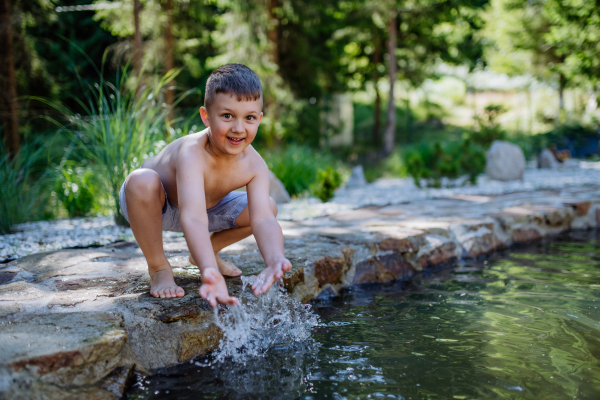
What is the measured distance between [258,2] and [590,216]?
6792mm

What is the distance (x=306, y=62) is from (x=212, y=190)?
999 cm

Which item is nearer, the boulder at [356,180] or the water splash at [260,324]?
the water splash at [260,324]

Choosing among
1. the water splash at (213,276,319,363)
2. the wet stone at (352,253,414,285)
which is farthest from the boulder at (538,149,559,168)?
the water splash at (213,276,319,363)

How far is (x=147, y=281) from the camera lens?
2.29 m

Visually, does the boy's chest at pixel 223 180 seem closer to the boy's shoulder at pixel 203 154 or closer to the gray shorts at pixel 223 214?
the boy's shoulder at pixel 203 154

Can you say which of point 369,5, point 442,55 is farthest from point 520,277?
point 442,55

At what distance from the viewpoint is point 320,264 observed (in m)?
2.72

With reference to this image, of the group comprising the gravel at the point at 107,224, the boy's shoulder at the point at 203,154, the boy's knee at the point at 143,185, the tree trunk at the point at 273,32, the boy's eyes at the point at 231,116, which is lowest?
the gravel at the point at 107,224

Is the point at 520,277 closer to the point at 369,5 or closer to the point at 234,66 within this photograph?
the point at 234,66

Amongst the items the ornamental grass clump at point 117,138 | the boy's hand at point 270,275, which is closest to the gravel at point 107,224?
the ornamental grass clump at point 117,138

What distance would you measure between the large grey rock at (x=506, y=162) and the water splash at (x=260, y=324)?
21.1 feet

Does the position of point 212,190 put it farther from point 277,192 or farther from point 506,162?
point 506,162

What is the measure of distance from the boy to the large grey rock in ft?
21.6

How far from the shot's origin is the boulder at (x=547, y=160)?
34.3ft
